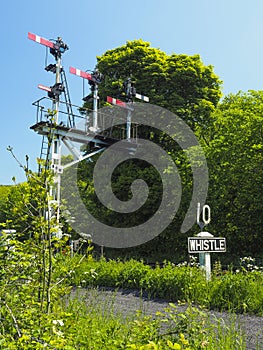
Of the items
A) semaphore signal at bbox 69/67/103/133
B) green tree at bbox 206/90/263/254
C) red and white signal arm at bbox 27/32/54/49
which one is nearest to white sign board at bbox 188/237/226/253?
green tree at bbox 206/90/263/254

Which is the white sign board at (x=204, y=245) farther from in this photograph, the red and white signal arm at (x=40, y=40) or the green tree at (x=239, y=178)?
the red and white signal arm at (x=40, y=40)

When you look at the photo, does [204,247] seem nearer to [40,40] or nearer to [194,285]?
[194,285]

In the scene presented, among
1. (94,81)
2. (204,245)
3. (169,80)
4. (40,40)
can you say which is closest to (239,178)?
(204,245)

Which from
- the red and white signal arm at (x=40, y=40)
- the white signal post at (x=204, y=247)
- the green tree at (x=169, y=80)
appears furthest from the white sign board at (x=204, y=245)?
the green tree at (x=169, y=80)

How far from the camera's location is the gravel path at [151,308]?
415 cm

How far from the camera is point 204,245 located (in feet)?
23.0

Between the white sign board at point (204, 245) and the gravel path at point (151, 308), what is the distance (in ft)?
3.50

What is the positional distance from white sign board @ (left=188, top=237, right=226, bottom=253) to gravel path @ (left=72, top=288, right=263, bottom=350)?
1.07 meters

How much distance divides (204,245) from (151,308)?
1.71 metres

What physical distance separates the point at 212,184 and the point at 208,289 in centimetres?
773

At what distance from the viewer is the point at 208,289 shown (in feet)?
19.8

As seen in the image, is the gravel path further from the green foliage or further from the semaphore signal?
the semaphore signal

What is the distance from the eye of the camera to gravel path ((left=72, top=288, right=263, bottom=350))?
4.15 meters

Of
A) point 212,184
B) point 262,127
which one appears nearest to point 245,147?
point 262,127
